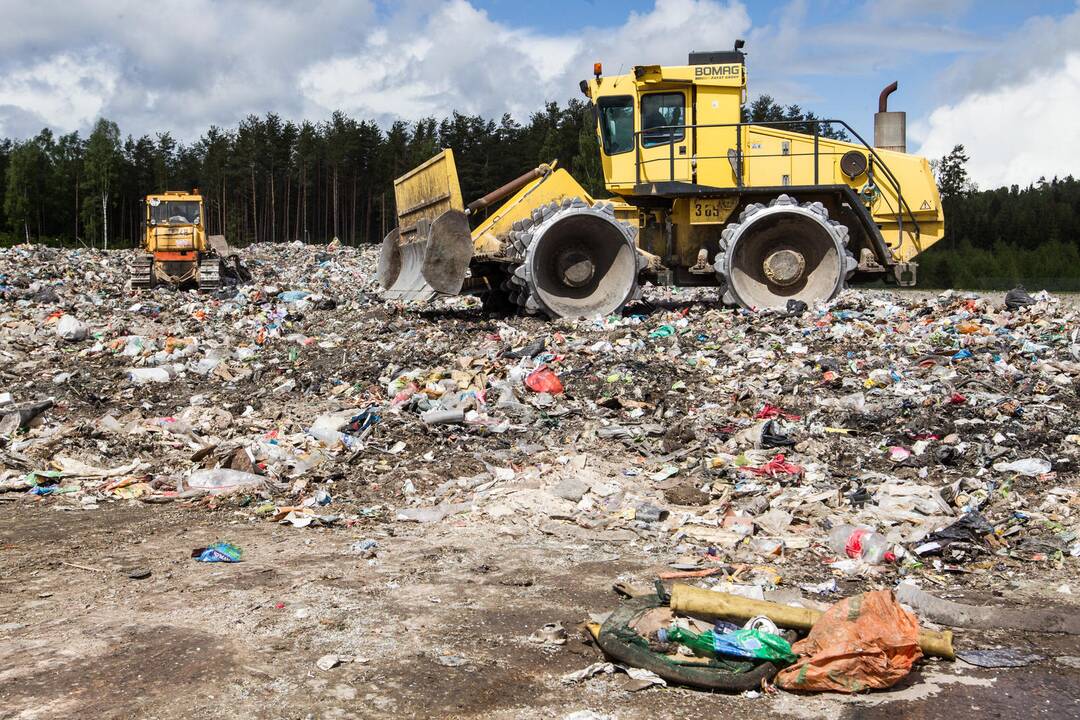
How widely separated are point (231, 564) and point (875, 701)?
2871 mm

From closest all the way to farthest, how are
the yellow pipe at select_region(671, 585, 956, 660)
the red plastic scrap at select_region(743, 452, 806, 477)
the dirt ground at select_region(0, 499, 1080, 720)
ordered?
the dirt ground at select_region(0, 499, 1080, 720), the yellow pipe at select_region(671, 585, 956, 660), the red plastic scrap at select_region(743, 452, 806, 477)

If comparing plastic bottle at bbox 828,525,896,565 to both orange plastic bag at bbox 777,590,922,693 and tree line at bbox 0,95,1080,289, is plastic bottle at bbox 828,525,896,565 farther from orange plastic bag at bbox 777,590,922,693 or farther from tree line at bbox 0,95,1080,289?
tree line at bbox 0,95,1080,289

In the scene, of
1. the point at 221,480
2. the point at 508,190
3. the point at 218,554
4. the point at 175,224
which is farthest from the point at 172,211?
the point at 218,554

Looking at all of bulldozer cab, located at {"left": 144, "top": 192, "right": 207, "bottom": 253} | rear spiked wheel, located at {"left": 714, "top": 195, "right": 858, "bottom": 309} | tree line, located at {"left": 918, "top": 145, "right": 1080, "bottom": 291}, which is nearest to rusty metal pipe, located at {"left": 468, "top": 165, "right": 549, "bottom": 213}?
rear spiked wheel, located at {"left": 714, "top": 195, "right": 858, "bottom": 309}

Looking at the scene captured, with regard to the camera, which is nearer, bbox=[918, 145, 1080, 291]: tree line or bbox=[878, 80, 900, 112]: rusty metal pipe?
bbox=[878, 80, 900, 112]: rusty metal pipe

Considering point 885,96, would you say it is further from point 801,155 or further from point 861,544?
point 861,544

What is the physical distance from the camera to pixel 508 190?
11.9 m

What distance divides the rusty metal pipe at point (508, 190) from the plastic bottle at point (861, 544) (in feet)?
23.9

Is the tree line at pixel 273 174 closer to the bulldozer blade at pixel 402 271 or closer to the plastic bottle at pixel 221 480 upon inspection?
the bulldozer blade at pixel 402 271

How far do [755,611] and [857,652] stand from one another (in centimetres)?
42

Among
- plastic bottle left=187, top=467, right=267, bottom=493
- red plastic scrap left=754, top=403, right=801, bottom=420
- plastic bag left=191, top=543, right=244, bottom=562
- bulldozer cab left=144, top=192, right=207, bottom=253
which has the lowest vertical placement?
plastic bag left=191, top=543, right=244, bottom=562

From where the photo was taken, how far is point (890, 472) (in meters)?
5.88

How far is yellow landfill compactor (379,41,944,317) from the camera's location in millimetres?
10883

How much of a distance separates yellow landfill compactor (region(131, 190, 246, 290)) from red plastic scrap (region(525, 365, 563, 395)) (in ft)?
42.0
